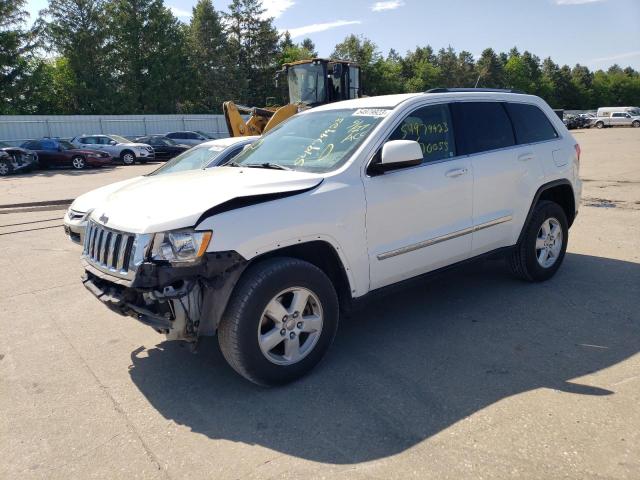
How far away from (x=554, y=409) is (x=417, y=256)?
147 centimetres

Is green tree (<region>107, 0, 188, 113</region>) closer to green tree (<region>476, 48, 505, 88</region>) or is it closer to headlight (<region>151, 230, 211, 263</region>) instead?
headlight (<region>151, 230, 211, 263</region>)

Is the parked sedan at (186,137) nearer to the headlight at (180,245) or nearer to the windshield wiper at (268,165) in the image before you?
the windshield wiper at (268,165)

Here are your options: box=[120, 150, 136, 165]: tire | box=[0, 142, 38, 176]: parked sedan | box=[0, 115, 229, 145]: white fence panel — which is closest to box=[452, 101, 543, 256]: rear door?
box=[0, 142, 38, 176]: parked sedan

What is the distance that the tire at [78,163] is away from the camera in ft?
76.8

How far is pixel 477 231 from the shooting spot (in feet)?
15.0

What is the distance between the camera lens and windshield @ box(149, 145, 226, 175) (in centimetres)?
730

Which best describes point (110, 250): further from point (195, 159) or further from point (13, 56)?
point (13, 56)

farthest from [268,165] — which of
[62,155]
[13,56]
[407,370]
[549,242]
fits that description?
[13,56]

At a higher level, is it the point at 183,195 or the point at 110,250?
the point at 183,195

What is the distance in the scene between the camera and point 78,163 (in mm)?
23500

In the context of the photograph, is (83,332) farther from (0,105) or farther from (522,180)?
(0,105)

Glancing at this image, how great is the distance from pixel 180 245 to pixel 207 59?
61092mm

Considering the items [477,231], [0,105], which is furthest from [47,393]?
[0,105]

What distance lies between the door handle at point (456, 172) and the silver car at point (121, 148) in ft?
79.9
